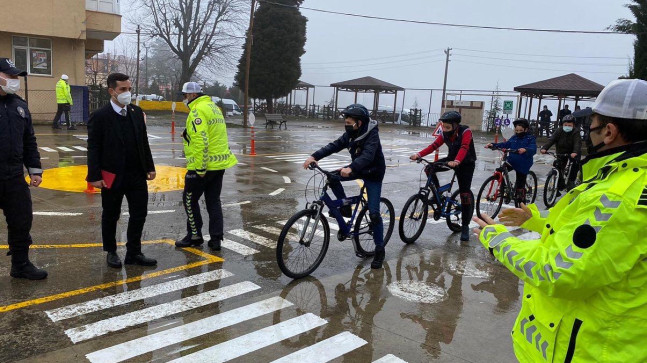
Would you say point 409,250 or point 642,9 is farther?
point 642,9

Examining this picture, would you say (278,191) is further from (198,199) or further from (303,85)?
(303,85)

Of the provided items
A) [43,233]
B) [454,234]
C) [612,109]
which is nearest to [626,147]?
[612,109]

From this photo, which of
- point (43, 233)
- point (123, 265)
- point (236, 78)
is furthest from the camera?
point (236, 78)

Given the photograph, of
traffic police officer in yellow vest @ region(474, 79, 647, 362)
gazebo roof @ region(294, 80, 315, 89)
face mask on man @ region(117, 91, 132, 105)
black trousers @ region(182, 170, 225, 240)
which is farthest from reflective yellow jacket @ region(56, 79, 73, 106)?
gazebo roof @ region(294, 80, 315, 89)

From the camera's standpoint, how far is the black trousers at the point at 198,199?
6.31 meters

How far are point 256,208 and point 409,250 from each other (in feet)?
10.3

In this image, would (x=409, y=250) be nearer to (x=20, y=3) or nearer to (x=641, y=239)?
(x=641, y=239)

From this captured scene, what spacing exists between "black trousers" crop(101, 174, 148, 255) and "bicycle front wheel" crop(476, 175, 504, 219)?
5.86 m

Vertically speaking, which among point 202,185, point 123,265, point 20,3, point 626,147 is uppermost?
point 20,3

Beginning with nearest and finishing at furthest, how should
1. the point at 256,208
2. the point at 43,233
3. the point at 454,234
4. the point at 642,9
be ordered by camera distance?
the point at 43,233 < the point at 454,234 < the point at 256,208 < the point at 642,9

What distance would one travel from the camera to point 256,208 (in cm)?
898

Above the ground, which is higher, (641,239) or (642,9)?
(642,9)

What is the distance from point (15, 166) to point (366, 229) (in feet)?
12.9

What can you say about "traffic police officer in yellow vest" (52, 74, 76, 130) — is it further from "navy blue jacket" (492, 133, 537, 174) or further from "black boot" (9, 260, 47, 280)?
"navy blue jacket" (492, 133, 537, 174)
